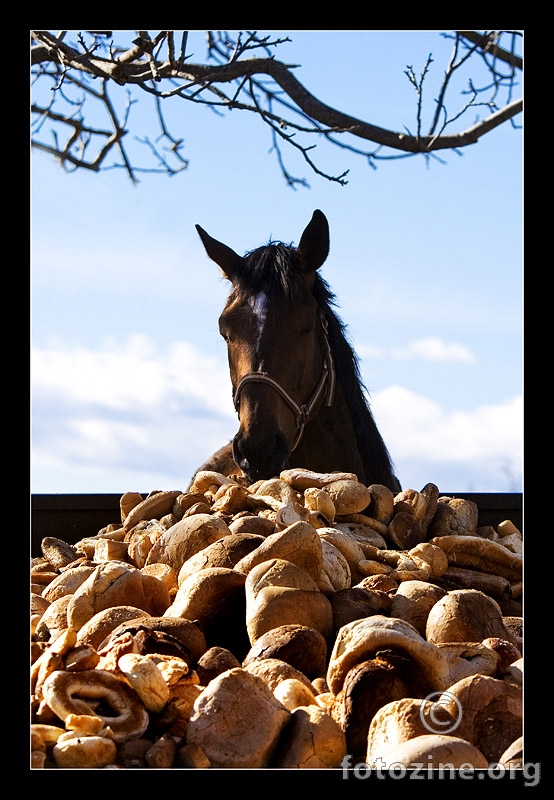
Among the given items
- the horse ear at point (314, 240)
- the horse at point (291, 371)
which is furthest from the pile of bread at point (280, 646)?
the horse ear at point (314, 240)

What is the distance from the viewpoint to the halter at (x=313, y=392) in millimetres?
4020

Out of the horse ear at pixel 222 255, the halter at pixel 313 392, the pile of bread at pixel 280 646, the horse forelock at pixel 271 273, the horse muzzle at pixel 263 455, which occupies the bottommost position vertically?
the pile of bread at pixel 280 646

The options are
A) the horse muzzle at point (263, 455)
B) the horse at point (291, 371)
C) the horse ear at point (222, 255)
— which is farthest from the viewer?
the horse ear at point (222, 255)

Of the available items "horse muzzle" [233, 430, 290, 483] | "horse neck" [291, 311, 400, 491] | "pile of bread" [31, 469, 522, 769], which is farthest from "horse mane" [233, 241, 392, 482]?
"pile of bread" [31, 469, 522, 769]

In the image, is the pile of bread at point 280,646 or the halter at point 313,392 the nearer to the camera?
the pile of bread at point 280,646

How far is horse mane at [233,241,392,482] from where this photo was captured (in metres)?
4.20

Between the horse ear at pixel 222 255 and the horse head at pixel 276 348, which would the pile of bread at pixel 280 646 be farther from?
the horse ear at pixel 222 255

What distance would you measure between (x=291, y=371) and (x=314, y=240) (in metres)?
0.71

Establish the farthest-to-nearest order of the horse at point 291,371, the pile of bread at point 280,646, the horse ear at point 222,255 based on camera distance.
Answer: the horse ear at point 222,255
the horse at point 291,371
the pile of bread at point 280,646

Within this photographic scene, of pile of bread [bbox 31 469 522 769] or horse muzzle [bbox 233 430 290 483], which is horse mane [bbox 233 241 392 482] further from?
pile of bread [bbox 31 469 522 769]

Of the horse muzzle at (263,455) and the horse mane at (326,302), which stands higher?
the horse mane at (326,302)
